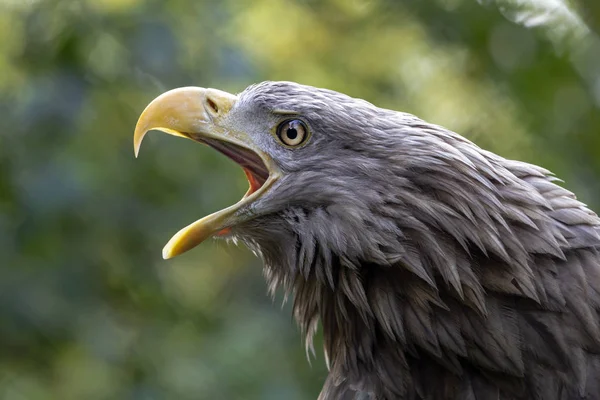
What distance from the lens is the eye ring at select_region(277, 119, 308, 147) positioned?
3.22 metres

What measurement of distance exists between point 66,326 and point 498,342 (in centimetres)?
306

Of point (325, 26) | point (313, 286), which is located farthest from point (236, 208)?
point (325, 26)

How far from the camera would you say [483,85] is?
5.54 m

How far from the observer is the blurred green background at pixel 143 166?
16.4 feet

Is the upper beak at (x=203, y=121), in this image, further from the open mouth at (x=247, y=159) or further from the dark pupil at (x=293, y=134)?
the dark pupil at (x=293, y=134)

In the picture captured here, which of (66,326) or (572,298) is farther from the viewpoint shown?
(66,326)

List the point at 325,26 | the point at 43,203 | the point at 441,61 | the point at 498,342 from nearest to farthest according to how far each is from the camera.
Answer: the point at 498,342
the point at 43,203
the point at 441,61
the point at 325,26

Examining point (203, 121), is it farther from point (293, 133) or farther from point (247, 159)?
point (293, 133)

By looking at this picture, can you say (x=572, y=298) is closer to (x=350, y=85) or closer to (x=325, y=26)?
(x=350, y=85)

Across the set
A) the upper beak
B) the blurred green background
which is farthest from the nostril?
the blurred green background

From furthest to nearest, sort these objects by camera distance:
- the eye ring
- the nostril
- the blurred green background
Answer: the blurred green background → the nostril → the eye ring

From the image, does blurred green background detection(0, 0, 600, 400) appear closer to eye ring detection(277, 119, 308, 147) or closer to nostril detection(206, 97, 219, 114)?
nostril detection(206, 97, 219, 114)

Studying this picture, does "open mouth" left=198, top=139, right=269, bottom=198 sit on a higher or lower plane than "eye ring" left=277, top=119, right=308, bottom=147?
lower

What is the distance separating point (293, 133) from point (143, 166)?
Result: 7.61 feet
